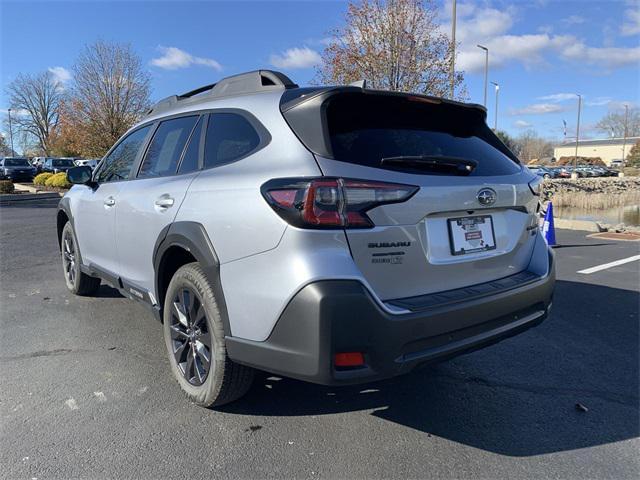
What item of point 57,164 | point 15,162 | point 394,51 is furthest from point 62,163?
point 394,51

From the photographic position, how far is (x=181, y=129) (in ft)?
11.5

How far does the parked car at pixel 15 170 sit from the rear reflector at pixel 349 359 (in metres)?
39.0

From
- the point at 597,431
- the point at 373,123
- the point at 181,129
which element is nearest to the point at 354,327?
the point at 373,123

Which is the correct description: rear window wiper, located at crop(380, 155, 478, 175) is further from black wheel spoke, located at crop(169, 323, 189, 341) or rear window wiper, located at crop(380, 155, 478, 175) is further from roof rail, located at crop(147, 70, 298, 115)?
black wheel spoke, located at crop(169, 323, 189, 341)

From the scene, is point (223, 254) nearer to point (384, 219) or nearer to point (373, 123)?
point (384, 219)

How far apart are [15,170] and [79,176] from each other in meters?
36.0

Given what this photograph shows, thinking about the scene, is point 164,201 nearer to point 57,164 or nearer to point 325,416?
point 325,416

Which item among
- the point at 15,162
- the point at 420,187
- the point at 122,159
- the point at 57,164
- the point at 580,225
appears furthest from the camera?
the point at 57,164

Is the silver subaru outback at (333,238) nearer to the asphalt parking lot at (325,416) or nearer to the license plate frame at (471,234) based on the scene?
the license plate frame at (471,234)

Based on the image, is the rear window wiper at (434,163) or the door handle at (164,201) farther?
the door handle at (164,201)

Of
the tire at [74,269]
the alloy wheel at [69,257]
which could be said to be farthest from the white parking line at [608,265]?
the alloy wheel at [69,257]

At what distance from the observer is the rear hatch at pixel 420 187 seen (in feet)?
7.63

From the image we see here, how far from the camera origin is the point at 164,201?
319 cm

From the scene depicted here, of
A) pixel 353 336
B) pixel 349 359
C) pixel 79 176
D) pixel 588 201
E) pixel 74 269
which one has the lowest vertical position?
pixel 588 201
